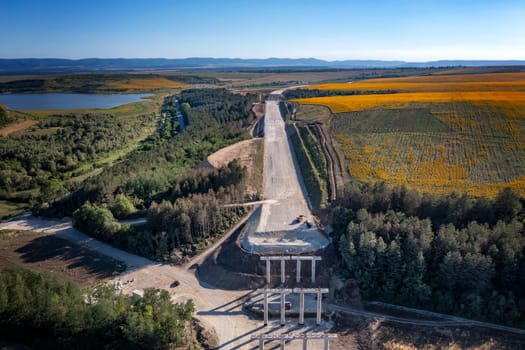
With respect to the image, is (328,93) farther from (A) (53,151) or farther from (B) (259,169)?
(A) (53,151)

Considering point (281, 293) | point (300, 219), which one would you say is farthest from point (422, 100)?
point (281, 293)

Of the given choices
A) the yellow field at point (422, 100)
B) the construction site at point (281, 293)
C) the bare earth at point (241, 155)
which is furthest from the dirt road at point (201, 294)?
the yellow field at point (422, 100)

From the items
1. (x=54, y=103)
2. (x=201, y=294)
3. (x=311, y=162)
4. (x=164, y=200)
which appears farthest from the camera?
(x=54, y=103)

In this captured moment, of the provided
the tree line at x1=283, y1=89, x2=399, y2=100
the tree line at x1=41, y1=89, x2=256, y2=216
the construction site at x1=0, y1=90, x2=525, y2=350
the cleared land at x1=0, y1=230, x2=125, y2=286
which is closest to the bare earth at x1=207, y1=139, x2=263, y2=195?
the tree line at x1=41, y1=89, x2=256, y2=216

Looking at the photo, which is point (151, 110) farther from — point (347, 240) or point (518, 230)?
point (518, 230)

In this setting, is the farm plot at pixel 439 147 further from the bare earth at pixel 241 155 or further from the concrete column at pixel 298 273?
the concrete column at pixel 298 273

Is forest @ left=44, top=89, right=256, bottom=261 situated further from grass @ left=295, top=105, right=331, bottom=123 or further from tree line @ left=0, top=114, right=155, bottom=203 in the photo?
grass @ left=295, top=105, right=331, bottom=123

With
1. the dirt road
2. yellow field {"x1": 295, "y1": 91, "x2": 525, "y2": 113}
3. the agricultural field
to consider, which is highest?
yellow field {"x1": 295, "y1": 91, "x2": 525, "y2": 113}
